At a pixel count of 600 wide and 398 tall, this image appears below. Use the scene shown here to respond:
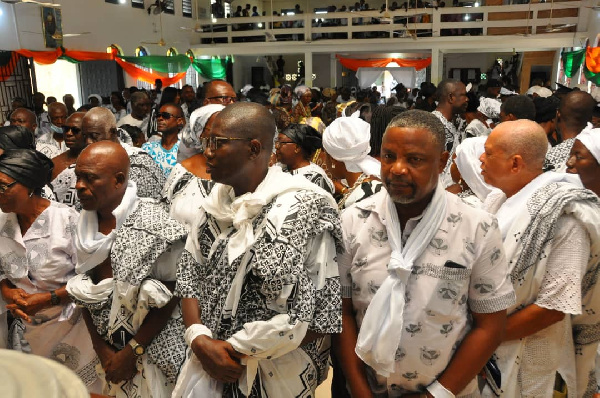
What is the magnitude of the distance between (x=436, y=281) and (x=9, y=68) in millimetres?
10839

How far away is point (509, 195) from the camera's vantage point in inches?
79.5

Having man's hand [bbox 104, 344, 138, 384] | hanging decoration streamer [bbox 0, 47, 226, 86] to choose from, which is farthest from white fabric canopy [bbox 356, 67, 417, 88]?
man's hand [bbox 104, 344, 138, 384]

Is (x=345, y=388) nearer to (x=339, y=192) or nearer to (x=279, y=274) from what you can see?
(x=279, y=274)

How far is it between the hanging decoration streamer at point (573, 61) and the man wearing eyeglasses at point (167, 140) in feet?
33.2

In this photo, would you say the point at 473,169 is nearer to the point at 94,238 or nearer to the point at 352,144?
the point at 352,144

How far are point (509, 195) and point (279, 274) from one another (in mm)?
1040

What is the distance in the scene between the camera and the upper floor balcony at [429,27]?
49.5 ft

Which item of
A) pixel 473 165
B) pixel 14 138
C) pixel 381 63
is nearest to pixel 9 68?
pixel 14 138

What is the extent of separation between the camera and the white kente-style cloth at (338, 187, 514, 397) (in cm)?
157

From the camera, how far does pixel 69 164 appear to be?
3.49 metres

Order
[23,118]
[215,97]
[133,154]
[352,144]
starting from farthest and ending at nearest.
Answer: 1. [23,118]
2. [215,97]
3. [133,154]
4. [352,144]

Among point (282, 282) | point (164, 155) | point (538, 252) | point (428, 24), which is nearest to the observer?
point (282, 282)

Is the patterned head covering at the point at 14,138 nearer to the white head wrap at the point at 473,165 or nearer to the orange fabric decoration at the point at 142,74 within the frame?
the white head wrap at the point at 473,165

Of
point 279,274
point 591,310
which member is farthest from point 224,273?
point 591,310
